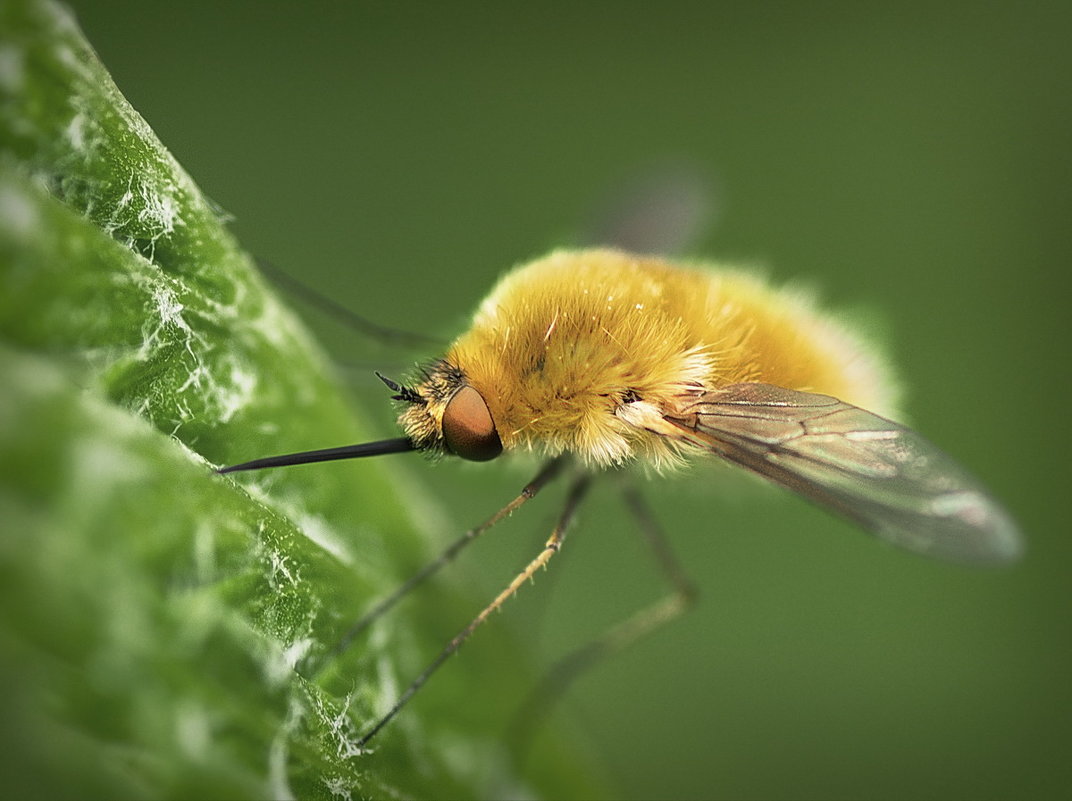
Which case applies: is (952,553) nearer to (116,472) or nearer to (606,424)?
(606,424)

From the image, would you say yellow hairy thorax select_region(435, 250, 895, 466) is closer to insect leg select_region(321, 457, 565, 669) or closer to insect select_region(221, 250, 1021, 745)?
insect select_region(221, 250, 1021, 745)

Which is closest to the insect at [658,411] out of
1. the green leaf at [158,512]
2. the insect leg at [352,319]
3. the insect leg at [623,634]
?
the green leaf at [158,512]

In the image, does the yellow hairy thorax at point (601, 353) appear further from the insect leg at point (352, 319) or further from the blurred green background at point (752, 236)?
the blurred green background at point (752, 236)

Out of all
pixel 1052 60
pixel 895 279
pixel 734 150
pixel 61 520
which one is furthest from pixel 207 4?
pixel 61 520

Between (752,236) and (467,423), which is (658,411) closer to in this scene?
(467,423)

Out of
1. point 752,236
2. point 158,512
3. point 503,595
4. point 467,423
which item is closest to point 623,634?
point 503,595

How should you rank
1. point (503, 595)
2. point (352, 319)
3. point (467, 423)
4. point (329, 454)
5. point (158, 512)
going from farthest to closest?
point (352, 319) → point (503, 595) → point (467, 423) → point (329, 454) → point (158, 512)

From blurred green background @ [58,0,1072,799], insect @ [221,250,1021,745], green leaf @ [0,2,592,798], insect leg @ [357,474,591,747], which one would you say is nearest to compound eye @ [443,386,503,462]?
insect @ [221,250,1021,745]
